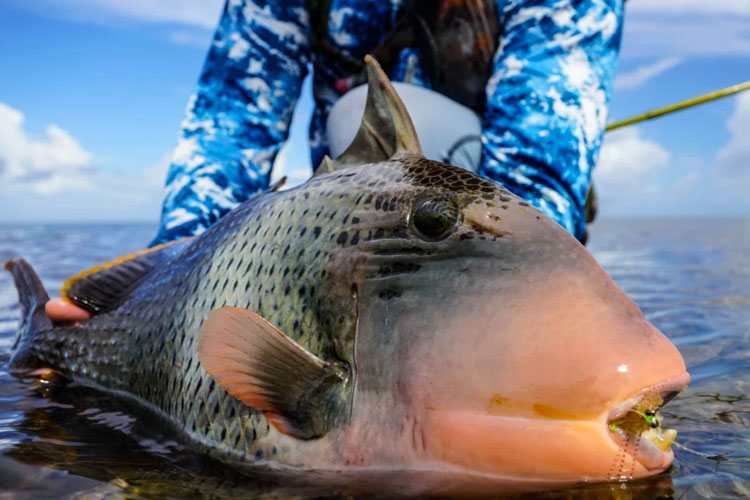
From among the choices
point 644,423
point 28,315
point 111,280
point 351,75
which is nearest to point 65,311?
point 111,280

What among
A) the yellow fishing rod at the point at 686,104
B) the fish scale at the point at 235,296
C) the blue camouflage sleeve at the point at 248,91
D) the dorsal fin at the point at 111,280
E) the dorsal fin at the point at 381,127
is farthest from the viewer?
the yellow fishing rod at the point at 686,104

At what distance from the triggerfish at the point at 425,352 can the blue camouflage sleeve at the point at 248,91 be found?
2174mm

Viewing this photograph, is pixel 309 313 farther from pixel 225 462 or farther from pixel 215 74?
pixel 215 74

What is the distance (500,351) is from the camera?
4.32ft

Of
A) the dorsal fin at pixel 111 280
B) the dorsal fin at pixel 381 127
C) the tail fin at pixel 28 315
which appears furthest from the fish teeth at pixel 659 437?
the tail fin at pixel 28 315

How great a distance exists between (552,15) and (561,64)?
0.24 metres

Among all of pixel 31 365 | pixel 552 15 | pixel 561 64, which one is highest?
pixel 552 15

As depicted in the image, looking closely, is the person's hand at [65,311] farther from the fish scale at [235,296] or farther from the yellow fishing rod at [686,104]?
the yellow fishing rod at [686,104]

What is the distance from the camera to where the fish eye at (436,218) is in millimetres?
1445

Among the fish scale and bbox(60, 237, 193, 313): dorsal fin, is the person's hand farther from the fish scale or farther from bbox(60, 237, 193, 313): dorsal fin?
the fish scale

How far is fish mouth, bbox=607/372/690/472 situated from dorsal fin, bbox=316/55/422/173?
0.81 metres

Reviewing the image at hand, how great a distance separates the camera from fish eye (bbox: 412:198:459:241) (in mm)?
1445

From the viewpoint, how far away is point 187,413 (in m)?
1.81

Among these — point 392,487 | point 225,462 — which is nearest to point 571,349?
point 392,487
